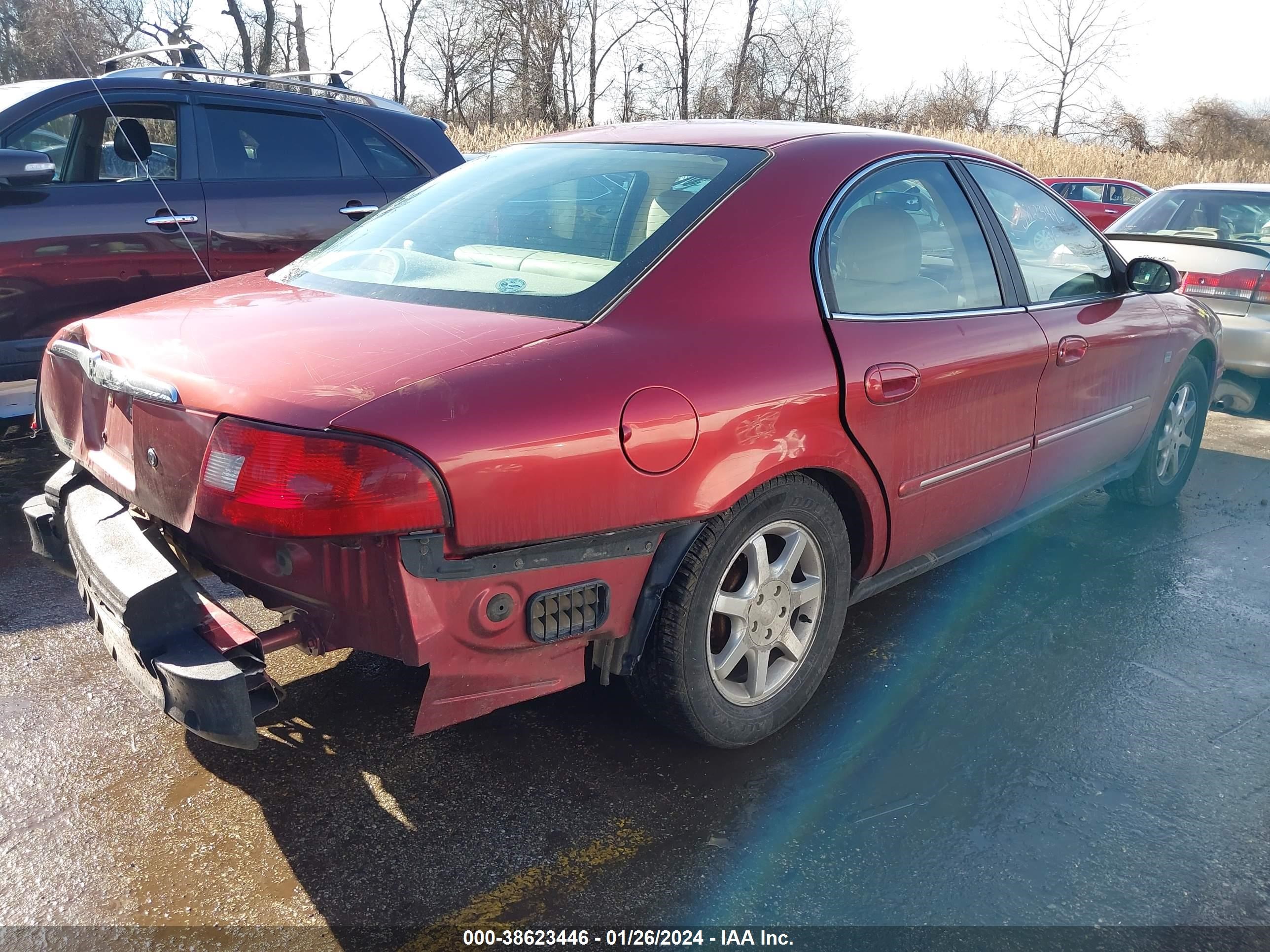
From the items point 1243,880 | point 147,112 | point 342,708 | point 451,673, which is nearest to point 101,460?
point 342,708

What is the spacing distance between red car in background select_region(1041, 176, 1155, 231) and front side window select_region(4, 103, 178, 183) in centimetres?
1620

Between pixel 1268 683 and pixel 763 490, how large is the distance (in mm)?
1970

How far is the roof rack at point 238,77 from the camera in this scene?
5492 millimetres

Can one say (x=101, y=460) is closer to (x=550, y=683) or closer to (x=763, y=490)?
(x=550, y=683)

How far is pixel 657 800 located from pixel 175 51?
17.9 ft

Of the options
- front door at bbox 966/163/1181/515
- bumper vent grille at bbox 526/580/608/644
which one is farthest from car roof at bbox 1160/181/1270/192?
bumper vent grille at bbox 526/580/608/644

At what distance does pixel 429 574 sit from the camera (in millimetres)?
2123

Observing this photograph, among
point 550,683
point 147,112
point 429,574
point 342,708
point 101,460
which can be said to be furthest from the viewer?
point 147,112

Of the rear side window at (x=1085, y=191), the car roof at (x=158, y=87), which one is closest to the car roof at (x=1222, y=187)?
the car roof at (x=158, y=87)

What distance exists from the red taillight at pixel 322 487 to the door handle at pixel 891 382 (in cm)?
136

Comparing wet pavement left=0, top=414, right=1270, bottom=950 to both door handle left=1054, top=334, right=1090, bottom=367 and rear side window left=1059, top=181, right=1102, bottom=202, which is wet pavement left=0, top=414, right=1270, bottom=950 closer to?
door handle left=1054, top=334, right=1090, bottom=367

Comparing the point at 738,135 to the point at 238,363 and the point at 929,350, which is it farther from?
the point at 238,363

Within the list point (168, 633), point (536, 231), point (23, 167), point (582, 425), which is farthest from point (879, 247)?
point (23, 167)

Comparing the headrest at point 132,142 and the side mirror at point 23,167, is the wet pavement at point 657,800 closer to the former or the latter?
the side mirror at point 23,167
